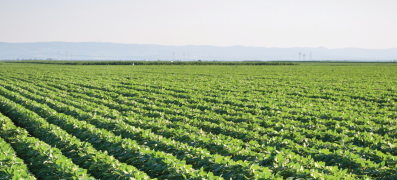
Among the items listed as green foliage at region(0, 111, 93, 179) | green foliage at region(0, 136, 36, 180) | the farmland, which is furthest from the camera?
the farmland

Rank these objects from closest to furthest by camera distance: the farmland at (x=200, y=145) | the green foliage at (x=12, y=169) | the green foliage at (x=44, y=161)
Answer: the green foliage at (x=12, y=169), the green foliage at (x=44, y=161), the farmland at (x=200, y=145)

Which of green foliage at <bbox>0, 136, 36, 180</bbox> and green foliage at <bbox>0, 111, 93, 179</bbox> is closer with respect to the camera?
green foliage at <bbox>0, 136, 36, 180</bbox>

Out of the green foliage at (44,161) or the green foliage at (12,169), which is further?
the green foliage at (44,161)

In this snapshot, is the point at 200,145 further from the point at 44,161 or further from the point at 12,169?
the point at 12,169

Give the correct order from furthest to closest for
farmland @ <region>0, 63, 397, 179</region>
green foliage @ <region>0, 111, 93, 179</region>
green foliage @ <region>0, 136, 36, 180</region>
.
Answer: farmland @ <region>0, 63, 397, 179</region> < green foliage @ <region>0, 111, 93, 179</region> < green foliage @ <region>0, 136, 36, 180</region>

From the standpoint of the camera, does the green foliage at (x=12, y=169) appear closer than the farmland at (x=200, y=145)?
Yes

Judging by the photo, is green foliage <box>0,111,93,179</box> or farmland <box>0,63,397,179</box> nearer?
green foliage <box>0,111,93,179</box>

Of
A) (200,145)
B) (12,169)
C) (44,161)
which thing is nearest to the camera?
(12,169)

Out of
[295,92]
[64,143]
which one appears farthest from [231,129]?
[295,92]

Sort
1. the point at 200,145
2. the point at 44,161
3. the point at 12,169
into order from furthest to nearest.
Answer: the point at 200,145
the point at 44,161
the point at 12,169

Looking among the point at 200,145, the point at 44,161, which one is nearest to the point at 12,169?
the point at 44,161

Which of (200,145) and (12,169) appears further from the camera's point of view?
(200,145)

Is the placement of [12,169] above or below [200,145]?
above

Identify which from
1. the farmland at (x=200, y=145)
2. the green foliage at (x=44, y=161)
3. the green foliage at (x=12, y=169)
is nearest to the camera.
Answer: the green foliage at (x=12, y=169)
